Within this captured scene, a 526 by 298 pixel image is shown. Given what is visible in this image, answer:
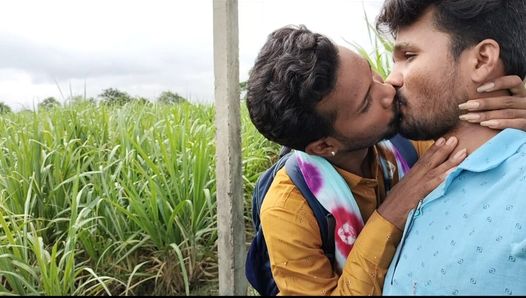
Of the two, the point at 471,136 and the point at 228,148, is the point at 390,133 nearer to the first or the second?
the point at 471,136

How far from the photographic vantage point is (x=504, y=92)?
1.37 meters

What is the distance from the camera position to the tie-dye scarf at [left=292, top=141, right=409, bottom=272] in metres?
1.32

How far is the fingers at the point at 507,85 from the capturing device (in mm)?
1313

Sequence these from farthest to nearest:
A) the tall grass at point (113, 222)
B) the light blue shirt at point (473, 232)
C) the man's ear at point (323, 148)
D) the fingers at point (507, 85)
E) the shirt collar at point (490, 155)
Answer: the tall grass at point (113, 222), the man's ear at point (323, 148), the fingers at point (507, 85), the shirt collar at point (490, 155), the light blue shirt at point (473, 232)

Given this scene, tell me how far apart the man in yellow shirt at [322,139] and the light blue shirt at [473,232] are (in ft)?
0.16

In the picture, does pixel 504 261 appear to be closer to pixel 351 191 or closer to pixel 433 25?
pixel 351 191

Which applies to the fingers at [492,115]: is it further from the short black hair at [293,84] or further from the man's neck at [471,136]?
the short black hair at [293,84]

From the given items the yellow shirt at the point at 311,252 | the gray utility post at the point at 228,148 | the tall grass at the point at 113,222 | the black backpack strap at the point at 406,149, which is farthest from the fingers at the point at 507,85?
the tall grass at the point at 113,222

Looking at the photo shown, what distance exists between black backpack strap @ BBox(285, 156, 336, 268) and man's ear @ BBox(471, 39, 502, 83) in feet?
1.63

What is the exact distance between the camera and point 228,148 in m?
1.61

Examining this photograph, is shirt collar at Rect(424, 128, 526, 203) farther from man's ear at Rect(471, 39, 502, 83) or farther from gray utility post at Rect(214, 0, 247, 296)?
gray utility post at Rect(214, 0, 247, 296)

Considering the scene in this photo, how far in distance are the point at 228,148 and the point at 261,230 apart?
0.95 ft

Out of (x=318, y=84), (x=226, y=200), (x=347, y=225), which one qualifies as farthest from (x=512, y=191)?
(x=226, y=200)

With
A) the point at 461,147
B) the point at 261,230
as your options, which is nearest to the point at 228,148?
the point at 261,230
